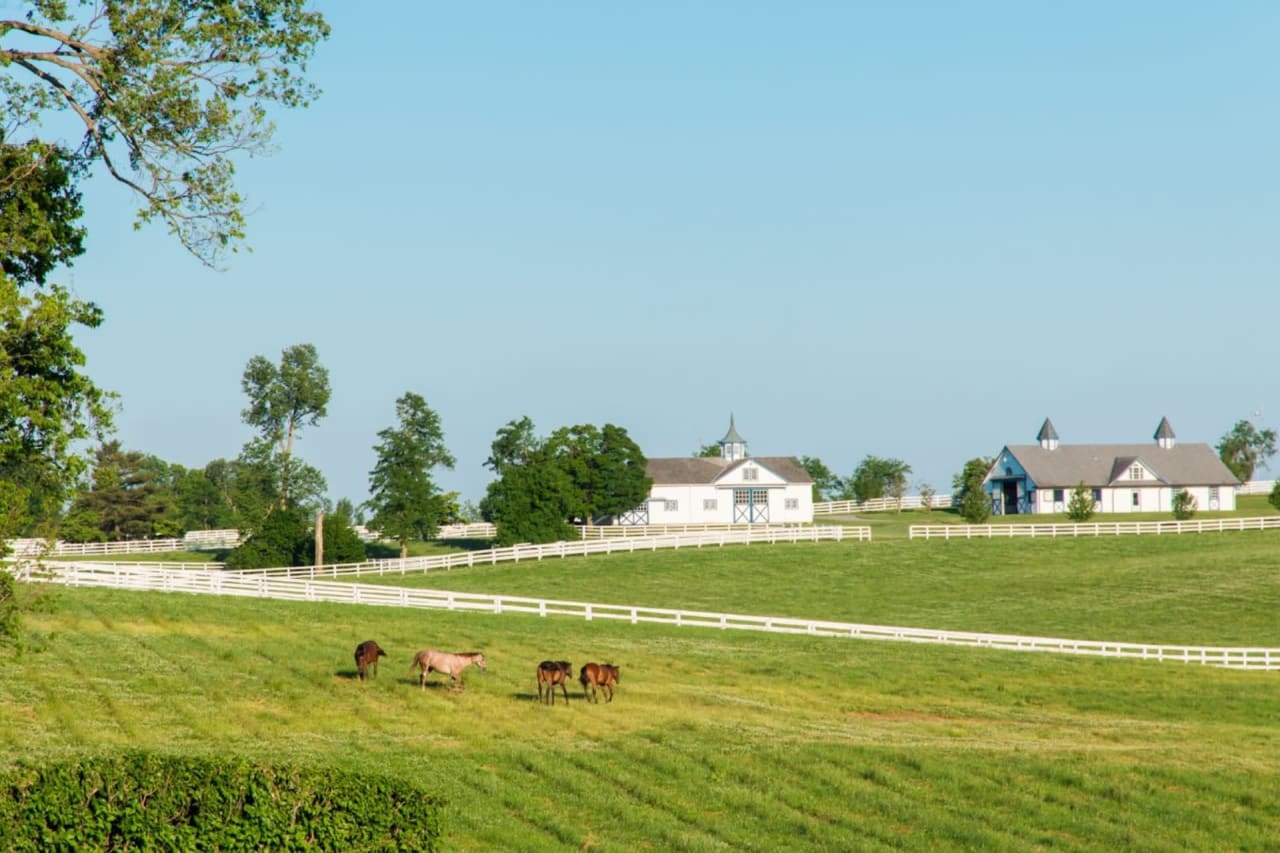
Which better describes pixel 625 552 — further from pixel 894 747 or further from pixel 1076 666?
pixel 894 747

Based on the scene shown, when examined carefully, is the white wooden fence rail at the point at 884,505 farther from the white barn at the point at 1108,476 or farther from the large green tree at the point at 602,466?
the large green tree at the point at 602,466

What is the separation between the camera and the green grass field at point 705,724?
806 inches

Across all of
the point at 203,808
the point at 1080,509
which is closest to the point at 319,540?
the point at 1080,509

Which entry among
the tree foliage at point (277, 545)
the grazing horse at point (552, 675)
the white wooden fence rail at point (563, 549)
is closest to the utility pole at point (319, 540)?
the tree foliage at point (277, 545)

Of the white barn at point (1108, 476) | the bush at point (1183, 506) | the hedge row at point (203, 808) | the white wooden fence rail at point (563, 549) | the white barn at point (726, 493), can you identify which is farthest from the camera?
the white barn at point (1108, 476)

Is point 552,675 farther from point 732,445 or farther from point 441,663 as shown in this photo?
point 732,445

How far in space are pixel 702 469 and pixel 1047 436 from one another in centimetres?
3152

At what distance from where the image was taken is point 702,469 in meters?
101

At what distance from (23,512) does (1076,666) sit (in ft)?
107

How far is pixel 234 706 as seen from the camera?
27.9m

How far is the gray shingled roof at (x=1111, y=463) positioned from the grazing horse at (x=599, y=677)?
82.3 metres

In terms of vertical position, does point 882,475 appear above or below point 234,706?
above

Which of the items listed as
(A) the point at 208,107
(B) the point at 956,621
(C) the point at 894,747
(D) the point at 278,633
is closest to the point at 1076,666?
(B) the point at 956,621

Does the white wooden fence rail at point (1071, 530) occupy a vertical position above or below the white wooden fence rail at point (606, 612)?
above
